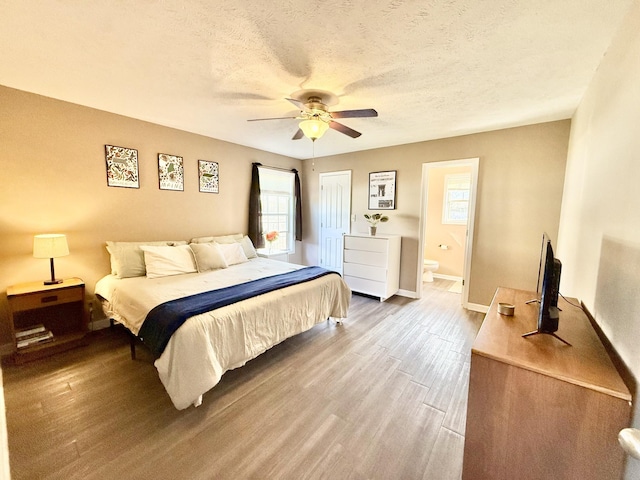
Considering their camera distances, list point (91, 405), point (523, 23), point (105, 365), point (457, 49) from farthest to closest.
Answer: point (105, 365), point (91, 405), point (457, 49), point (523, 23)

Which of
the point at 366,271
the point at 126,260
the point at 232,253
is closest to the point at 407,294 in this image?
the point at 366,271

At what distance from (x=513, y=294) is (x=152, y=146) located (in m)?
4.09

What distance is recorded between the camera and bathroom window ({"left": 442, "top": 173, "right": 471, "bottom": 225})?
16.5 feet

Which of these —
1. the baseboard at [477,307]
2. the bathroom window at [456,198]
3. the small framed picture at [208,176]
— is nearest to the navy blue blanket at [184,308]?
the small framed picture at [208,176]

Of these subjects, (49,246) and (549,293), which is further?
(49,246)

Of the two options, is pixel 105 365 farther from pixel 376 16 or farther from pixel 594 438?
pixel 376 16

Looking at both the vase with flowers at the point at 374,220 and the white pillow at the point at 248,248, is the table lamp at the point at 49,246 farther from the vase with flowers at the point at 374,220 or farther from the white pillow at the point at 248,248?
the vase with flowers at the point at 374,220

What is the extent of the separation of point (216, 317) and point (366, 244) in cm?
263

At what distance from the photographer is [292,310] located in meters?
2.43

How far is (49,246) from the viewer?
226cm

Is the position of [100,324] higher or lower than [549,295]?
lower

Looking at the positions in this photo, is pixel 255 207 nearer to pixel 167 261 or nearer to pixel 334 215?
pixel 334 215

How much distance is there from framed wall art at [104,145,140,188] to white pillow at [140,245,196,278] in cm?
80

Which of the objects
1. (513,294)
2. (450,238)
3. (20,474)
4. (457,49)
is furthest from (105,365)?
(450,238)
